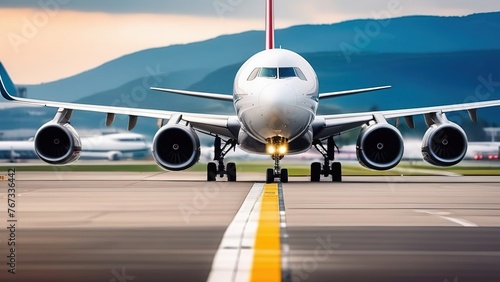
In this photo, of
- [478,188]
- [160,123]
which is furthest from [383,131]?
[160,123]

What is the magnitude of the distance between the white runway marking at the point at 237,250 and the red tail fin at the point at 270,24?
20787mm

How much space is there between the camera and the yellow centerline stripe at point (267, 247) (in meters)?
10.8

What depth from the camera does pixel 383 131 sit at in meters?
34.7

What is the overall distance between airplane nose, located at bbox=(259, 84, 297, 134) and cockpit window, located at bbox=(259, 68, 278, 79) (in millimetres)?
717

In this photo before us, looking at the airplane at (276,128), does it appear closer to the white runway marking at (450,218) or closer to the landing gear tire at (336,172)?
the landing gear tire at (336,172)

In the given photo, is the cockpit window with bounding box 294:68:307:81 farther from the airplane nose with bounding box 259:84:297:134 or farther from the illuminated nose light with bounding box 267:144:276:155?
the illuminated nose light with bounding box 267:144:276:155

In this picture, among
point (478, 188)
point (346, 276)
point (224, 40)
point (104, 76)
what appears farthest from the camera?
point (224, 40)

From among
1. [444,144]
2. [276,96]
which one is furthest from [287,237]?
[444,144]

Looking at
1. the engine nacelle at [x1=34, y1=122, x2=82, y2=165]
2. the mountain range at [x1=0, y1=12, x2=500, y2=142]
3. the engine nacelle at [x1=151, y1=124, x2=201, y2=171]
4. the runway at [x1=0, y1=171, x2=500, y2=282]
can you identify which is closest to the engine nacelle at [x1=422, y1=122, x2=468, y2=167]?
the engine nacelle at [x1=151, y1=124, x2=201, y2=171]

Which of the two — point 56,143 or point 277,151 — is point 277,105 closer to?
point 277,151

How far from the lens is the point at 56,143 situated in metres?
37.1

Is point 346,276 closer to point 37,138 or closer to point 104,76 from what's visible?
point 37,138

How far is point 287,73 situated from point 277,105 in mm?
1833

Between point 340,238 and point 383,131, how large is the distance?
66.8 feet
